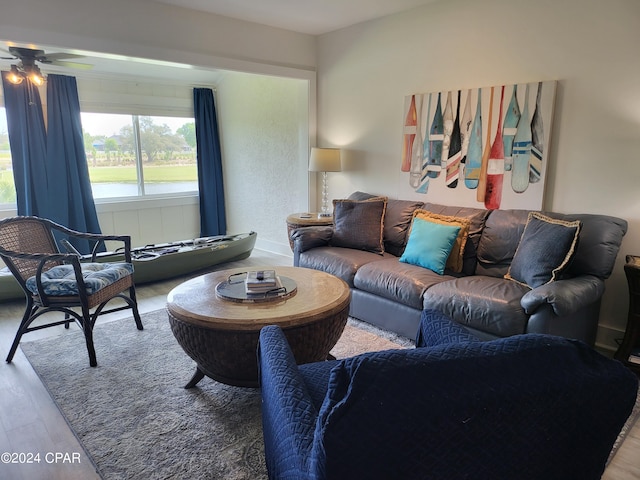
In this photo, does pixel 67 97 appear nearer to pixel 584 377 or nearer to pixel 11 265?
pixel 11 265

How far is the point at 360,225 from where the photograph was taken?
3.67 meters

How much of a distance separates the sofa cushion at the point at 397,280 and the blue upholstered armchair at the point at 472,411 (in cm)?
188

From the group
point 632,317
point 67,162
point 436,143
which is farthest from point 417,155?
point 67,162

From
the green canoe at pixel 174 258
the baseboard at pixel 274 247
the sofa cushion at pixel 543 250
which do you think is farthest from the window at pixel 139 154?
the sofa cushion at pixel 543 250

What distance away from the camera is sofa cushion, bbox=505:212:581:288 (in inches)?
98.3

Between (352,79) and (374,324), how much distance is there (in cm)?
261

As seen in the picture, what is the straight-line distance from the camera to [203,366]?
7.17 feet

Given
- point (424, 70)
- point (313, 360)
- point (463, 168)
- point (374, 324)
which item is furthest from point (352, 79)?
point (313, 360)

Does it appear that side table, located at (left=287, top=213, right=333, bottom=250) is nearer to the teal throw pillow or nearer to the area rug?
the teal throw pillow

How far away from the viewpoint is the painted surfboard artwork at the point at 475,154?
337cm

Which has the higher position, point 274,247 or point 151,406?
point 274,247

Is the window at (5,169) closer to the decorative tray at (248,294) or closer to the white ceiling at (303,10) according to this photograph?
the white ceiling at (303,10)

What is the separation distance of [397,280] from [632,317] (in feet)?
4.56

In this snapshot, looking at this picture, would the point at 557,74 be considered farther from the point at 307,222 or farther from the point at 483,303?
the point at 307,222
